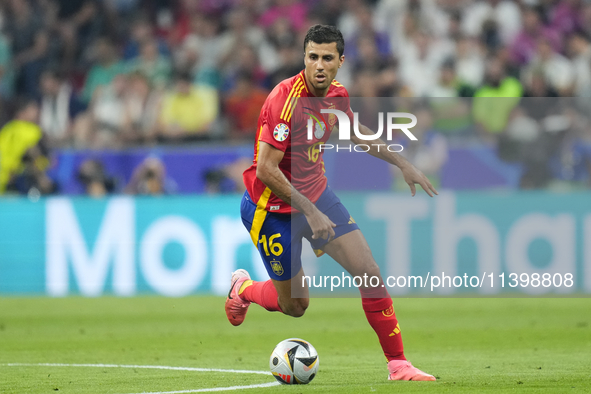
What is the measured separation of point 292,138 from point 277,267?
3.31ft

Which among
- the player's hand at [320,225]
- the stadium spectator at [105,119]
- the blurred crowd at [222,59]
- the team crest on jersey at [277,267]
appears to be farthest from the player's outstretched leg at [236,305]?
the stadium spectator at [105,119]

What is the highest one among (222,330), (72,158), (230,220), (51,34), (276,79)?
(51,34)

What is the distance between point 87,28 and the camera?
1706cm

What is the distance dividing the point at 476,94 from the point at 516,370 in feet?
24.1

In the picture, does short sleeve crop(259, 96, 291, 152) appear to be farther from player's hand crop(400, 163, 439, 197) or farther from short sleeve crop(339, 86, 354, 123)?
player's hand crop(400, 163, 439, 197)

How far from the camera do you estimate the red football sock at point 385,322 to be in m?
6.43

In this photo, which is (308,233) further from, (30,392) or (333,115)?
(30,392)

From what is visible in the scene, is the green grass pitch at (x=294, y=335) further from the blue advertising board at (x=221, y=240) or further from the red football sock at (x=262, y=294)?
the red football sock at (x=262, y=294)

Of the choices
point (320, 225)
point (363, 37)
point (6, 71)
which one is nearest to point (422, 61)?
point (363, 37)

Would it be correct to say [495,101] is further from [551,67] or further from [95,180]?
[95,180]

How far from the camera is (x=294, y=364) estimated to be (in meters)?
6.29

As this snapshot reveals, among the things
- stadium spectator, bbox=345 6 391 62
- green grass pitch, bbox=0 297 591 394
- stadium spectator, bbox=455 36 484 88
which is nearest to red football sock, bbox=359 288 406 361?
green grass pitch, bbox=0 297 591 394

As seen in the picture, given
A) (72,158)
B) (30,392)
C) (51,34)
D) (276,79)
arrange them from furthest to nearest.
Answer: (51,34), (276,79), (72,158), (30,392)

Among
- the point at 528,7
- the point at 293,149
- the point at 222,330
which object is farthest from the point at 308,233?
the point at 528,7
